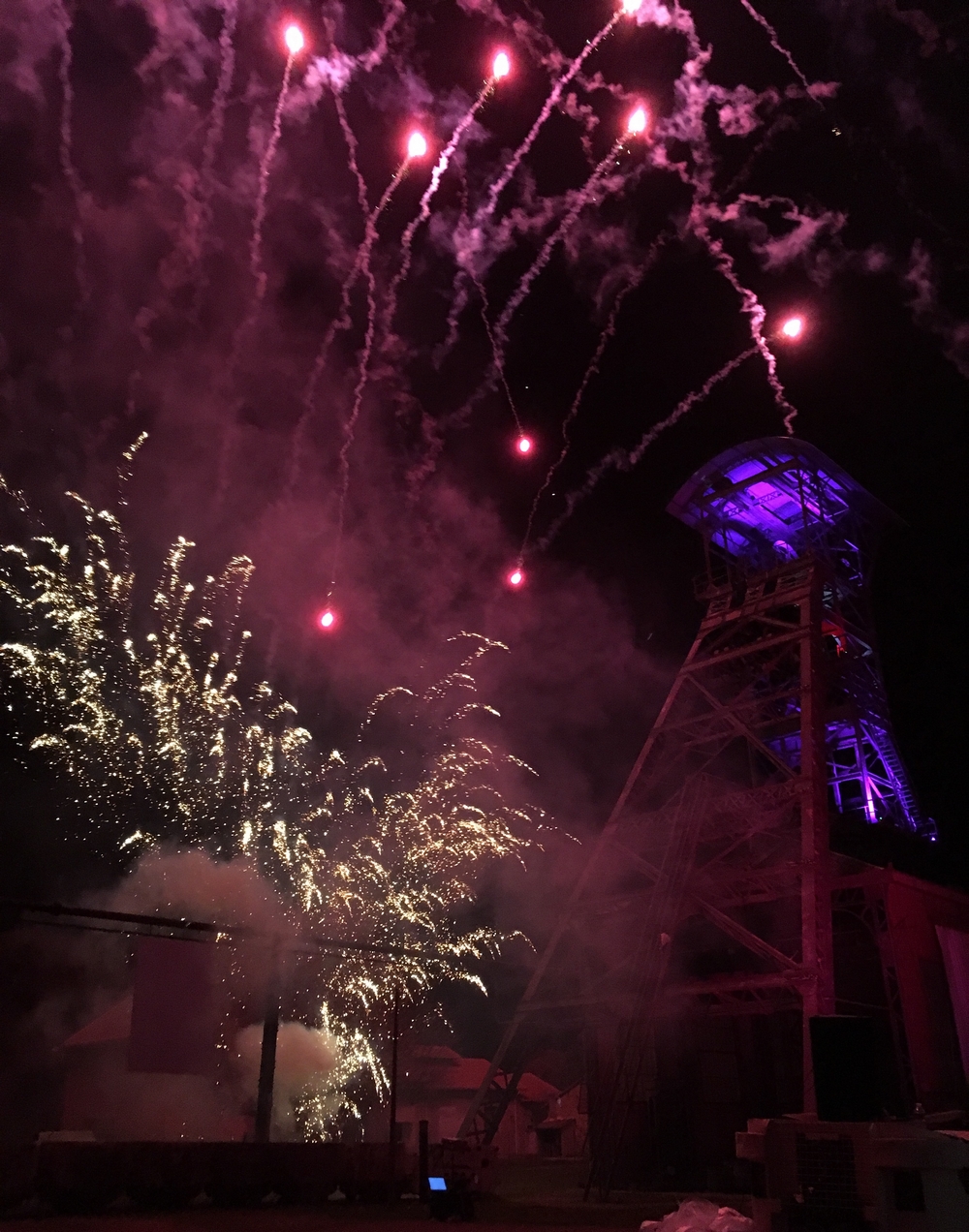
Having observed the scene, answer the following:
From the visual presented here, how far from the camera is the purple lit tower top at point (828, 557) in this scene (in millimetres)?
22312

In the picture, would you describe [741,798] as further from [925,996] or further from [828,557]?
[828,557]

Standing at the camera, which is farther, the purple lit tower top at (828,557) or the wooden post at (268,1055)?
the purple lit tower top at (828,557)

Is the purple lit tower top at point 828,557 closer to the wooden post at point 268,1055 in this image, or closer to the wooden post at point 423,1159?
the wooden post at point 423,1159

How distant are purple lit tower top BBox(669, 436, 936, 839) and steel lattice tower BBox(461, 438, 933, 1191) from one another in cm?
5

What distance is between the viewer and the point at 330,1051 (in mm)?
29594

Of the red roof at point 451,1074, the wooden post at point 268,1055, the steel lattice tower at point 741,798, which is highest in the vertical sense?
the steel lattice tower at point 741,798

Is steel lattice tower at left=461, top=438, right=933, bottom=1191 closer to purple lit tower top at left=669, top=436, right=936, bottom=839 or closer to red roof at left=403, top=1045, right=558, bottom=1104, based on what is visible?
purple lit tower top at left=669, top=436, right=936, bottom=839

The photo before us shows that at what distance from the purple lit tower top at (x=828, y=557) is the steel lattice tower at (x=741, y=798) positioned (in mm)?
50

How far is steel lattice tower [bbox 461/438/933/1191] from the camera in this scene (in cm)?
1725

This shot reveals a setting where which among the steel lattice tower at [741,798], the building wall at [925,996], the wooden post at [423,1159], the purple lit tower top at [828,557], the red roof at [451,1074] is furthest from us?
the red roof at [451,1074]

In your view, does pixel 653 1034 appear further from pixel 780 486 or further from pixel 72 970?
pixel 72 970

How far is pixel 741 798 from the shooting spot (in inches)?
754

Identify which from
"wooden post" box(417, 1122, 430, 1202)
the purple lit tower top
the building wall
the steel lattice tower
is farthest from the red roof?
the building wall

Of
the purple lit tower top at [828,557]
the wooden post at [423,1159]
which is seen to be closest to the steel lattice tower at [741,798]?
the purple lit tower top at [828,557]
